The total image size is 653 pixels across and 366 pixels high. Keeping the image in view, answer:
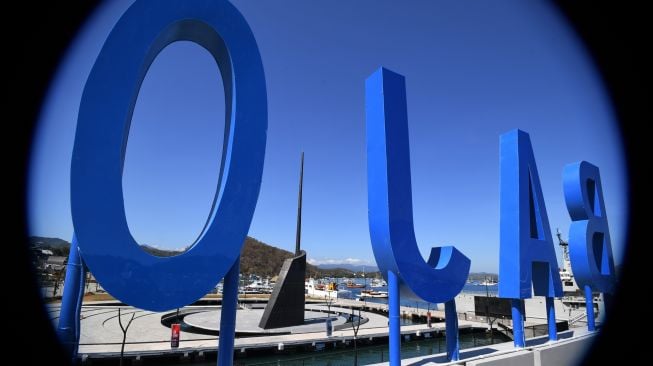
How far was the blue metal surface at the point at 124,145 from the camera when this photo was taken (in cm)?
539

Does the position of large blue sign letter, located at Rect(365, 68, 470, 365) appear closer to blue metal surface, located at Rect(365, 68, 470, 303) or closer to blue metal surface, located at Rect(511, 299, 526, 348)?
blue metal surface, located at Rect(365, 68, 470, 303)

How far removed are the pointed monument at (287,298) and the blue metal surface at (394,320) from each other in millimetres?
15756

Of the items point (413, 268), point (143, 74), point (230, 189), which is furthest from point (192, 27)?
point (413, 268)

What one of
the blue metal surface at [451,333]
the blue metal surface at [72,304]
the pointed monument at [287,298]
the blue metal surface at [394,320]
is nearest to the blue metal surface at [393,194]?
the blue metal surface at [394,320]

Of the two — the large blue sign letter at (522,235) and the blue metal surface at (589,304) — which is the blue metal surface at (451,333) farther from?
the blue metal surface at (589,304)

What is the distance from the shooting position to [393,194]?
9.74m

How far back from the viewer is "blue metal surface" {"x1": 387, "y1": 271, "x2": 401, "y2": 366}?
9539mm

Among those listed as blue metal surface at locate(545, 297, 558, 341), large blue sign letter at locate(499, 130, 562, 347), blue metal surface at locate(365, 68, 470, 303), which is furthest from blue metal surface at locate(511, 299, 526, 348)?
blue metal surface at locate(365, 68, 470, 303)

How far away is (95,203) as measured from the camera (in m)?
5.37

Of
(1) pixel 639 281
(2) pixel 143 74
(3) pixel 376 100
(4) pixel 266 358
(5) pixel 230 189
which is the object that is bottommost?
(4) pixel 266 358

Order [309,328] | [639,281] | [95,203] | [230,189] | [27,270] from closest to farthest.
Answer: [95,203] < [230,189] < [27,270] < [639,281] < [309,328]

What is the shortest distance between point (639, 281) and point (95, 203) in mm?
11018

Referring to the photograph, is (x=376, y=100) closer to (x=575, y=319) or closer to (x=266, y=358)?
(x=266, y=358)

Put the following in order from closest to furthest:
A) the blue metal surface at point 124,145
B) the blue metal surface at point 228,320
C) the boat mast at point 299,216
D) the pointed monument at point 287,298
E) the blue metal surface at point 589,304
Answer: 1. the blue metal surface at point 124,145
2. the blue metal surface at point 228,320
3. the blue metal surface at point 589,304
4. the pointed monument at point 287,298
5. the boat mast at point 299,216
